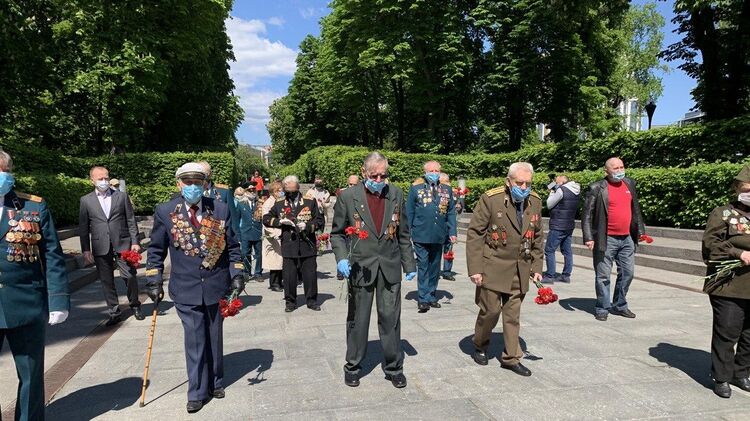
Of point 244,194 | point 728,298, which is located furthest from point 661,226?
point 244,194

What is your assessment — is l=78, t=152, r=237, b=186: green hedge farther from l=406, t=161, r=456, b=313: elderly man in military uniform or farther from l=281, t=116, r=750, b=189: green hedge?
l=406, t=161, r=456, b=313: elderly man in military uniform

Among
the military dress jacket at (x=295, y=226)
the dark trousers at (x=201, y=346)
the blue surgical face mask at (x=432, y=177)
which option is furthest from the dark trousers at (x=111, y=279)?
the blue surgical face mask at (x=432, y=177)

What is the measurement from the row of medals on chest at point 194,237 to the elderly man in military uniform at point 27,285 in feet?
2.81

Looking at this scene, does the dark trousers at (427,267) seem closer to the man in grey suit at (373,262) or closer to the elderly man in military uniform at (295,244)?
the elderly man in military uniform at (295,244)

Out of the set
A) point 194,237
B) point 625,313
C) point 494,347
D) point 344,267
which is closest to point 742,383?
point 494,347

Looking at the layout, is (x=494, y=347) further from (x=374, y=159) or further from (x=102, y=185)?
(x=102, y=185)

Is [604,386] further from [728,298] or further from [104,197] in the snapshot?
[104,197]

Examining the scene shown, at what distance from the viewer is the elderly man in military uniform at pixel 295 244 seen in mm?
7309

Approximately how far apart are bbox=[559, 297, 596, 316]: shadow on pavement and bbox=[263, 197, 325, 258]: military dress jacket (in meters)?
4.00

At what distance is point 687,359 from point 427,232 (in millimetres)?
3499

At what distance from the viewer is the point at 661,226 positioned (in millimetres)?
12625

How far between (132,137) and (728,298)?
89.7ft

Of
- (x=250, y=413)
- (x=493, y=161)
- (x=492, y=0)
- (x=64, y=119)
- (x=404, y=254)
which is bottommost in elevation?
(x=250, y=413)

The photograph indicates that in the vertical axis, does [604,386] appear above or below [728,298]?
below
